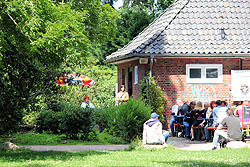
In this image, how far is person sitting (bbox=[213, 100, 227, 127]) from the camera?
15047 mm

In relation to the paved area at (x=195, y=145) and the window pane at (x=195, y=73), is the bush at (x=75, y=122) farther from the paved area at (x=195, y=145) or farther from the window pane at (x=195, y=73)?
the window pane at (x=195, y=73)

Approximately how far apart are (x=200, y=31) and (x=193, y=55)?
1.88 metres

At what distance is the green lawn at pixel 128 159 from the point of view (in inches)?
382

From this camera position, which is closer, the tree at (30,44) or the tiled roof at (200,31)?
the tree at (30,44)

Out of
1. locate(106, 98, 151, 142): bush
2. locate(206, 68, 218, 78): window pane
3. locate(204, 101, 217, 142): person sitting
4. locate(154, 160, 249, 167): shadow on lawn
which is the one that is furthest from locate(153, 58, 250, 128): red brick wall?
locate(154, 160, 249, 167): shadow on lawn

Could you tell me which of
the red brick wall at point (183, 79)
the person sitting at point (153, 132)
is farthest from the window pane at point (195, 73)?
the person sitting at point (153, 132)

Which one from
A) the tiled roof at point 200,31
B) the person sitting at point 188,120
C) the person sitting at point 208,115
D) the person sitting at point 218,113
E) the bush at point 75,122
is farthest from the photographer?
the tiled roof at point 200,31

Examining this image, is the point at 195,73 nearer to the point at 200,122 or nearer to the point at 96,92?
the point at 200,122

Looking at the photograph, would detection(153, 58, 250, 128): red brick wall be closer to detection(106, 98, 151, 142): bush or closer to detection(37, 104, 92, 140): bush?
detection(106, 98, 151, 142): bush

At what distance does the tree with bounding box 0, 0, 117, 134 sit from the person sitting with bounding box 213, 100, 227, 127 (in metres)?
5.62

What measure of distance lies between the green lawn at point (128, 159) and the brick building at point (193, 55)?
272 inches

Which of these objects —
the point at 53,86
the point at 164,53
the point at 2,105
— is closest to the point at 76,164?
the point at 2,105

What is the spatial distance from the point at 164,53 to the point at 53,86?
490cm

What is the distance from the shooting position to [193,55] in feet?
62.0
